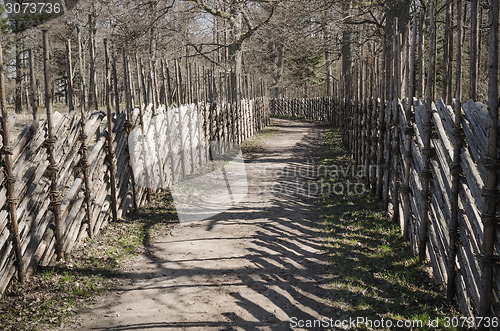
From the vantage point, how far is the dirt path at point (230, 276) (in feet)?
12.8

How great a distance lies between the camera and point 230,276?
4820mm

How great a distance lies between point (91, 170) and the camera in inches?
237

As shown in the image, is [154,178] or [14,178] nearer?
[14,178]

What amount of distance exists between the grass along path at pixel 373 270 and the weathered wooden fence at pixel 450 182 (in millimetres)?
181

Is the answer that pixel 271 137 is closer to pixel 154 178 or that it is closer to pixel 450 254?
pixel 154 178

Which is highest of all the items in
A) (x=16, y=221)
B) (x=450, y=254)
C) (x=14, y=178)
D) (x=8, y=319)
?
(x=14, y=178)

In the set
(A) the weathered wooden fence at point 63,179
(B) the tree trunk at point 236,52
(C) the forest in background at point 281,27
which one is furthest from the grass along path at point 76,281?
(B) the tree trunk at point 236,52

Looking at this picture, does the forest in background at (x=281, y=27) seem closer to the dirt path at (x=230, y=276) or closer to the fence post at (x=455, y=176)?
the fence post at (x=455, y=176)

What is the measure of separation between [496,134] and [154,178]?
619cm

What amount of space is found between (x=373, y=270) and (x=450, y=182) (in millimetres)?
1311

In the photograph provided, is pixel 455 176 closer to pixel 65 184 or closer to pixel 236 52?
pixel 65 184

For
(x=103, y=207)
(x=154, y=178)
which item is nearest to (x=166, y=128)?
(x=154, y=178)
